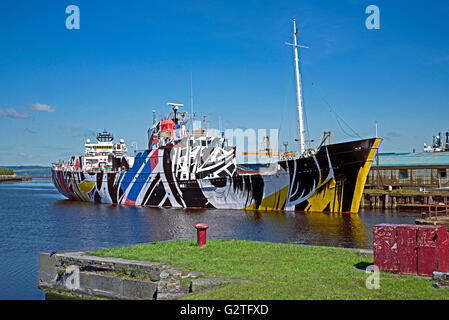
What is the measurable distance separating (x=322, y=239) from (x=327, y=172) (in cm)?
1264

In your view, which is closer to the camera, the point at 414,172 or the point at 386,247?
the point at 386,247

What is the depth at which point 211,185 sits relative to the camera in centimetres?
4319

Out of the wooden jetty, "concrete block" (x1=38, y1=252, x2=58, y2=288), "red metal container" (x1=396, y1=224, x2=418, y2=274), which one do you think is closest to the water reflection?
the wooden jetty

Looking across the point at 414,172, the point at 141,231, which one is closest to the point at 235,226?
the point at 141,231

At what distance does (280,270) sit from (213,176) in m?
34.6

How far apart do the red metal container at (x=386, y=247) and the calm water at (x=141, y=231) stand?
384 inches

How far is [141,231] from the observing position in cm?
2914

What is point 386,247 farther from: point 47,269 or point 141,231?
point 141,231

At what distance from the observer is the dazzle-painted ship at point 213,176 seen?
35.4m

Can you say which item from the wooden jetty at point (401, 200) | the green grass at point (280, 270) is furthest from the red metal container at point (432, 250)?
the wooden jetty at point (401, 200)

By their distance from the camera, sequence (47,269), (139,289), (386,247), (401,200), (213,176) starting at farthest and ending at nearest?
(213,176) → (401,200) → (47,269) → (139,289) → (386,247)

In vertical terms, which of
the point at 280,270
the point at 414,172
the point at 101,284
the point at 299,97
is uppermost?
the point at 299,97

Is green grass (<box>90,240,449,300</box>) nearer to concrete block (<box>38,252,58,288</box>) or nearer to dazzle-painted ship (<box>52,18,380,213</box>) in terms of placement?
concrete block (<box>38,252,58,288</box>)
